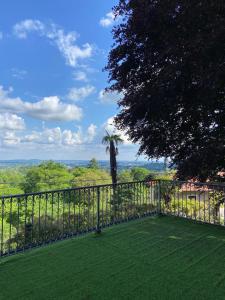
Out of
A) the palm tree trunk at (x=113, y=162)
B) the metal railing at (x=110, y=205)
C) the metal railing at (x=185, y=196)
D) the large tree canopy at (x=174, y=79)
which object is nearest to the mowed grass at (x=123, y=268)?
the metal railing at (x=110, y=205)

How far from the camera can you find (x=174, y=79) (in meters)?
5.09

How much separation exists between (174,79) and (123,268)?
3619 mm

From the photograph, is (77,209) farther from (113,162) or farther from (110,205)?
(113,162)

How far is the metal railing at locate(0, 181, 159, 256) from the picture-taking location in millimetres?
3936

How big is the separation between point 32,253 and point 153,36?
4868 mm

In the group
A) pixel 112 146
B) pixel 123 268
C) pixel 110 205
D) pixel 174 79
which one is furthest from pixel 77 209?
pixel 112 146

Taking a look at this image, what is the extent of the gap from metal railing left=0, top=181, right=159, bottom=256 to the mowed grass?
0.26 m

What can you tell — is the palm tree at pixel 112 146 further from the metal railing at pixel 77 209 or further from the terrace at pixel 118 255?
the terrace at pixel 118 255

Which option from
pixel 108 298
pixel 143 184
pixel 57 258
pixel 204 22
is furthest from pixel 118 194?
pixel 204 22

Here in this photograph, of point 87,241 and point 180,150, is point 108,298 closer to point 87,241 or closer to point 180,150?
point 87,241

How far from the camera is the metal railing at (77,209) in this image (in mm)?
3936

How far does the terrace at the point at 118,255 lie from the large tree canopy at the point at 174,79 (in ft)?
3.15

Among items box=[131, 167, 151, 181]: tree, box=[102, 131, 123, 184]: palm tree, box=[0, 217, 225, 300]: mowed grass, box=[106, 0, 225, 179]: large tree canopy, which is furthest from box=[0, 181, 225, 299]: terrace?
box=[102, 131, 123, 184]: palm tree

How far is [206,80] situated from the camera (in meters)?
4.57
